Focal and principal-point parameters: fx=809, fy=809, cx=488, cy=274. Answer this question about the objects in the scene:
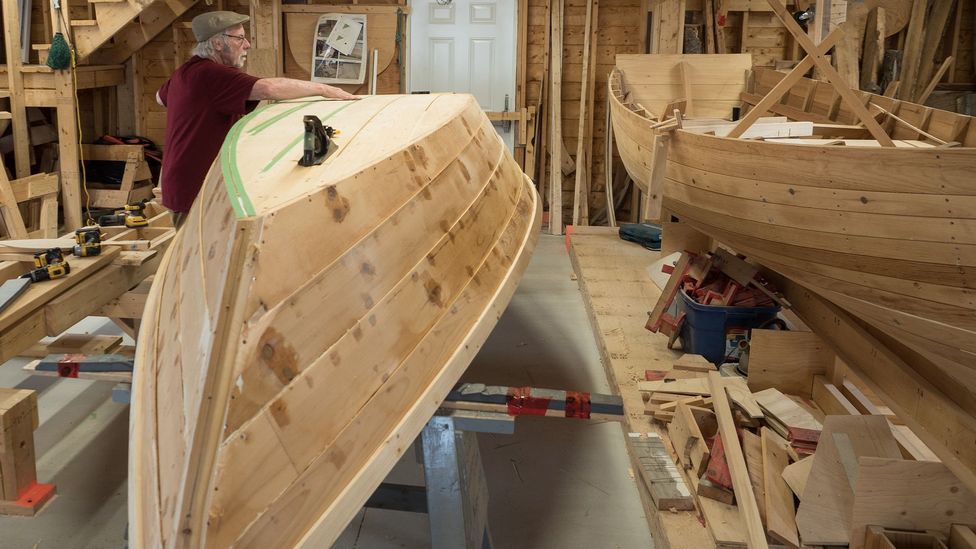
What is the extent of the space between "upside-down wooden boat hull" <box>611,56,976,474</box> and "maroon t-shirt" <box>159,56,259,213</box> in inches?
79.6

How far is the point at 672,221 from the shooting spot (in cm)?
509

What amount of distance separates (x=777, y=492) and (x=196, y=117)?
2.70 m

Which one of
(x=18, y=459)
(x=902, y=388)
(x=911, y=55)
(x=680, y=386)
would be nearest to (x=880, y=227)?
(x=902, y=388)

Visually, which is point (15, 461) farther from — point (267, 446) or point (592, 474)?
point (592, 474)

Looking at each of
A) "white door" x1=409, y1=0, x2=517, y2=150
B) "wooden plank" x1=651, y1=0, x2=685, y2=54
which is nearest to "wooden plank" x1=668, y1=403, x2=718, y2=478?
"wooden plank" x1=651, y1=0, x2=685, y2=54

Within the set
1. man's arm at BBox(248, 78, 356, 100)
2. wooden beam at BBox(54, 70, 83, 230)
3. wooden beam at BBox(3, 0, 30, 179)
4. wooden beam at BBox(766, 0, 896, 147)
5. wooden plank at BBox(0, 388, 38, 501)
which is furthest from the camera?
wooden beam at BBox(54, 70, 83, 230)

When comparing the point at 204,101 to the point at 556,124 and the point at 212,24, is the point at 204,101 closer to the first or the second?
the point at 212,24

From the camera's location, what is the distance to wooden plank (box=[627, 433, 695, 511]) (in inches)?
98.0

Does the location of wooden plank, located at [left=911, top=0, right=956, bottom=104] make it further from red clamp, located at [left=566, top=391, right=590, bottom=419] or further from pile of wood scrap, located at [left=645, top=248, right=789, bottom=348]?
red clamp, located at [left=566, top=391, right=590, bottom=419]

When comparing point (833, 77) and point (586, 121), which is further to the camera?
point (586, 121)

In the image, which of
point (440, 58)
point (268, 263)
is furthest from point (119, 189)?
point (268, 263)

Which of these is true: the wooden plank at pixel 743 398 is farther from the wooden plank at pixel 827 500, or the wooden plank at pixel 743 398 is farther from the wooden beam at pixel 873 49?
the wooden beam at pixel 873 49

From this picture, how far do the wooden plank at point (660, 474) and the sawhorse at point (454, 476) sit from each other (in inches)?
20.4

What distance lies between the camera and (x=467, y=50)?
25.8 feet
